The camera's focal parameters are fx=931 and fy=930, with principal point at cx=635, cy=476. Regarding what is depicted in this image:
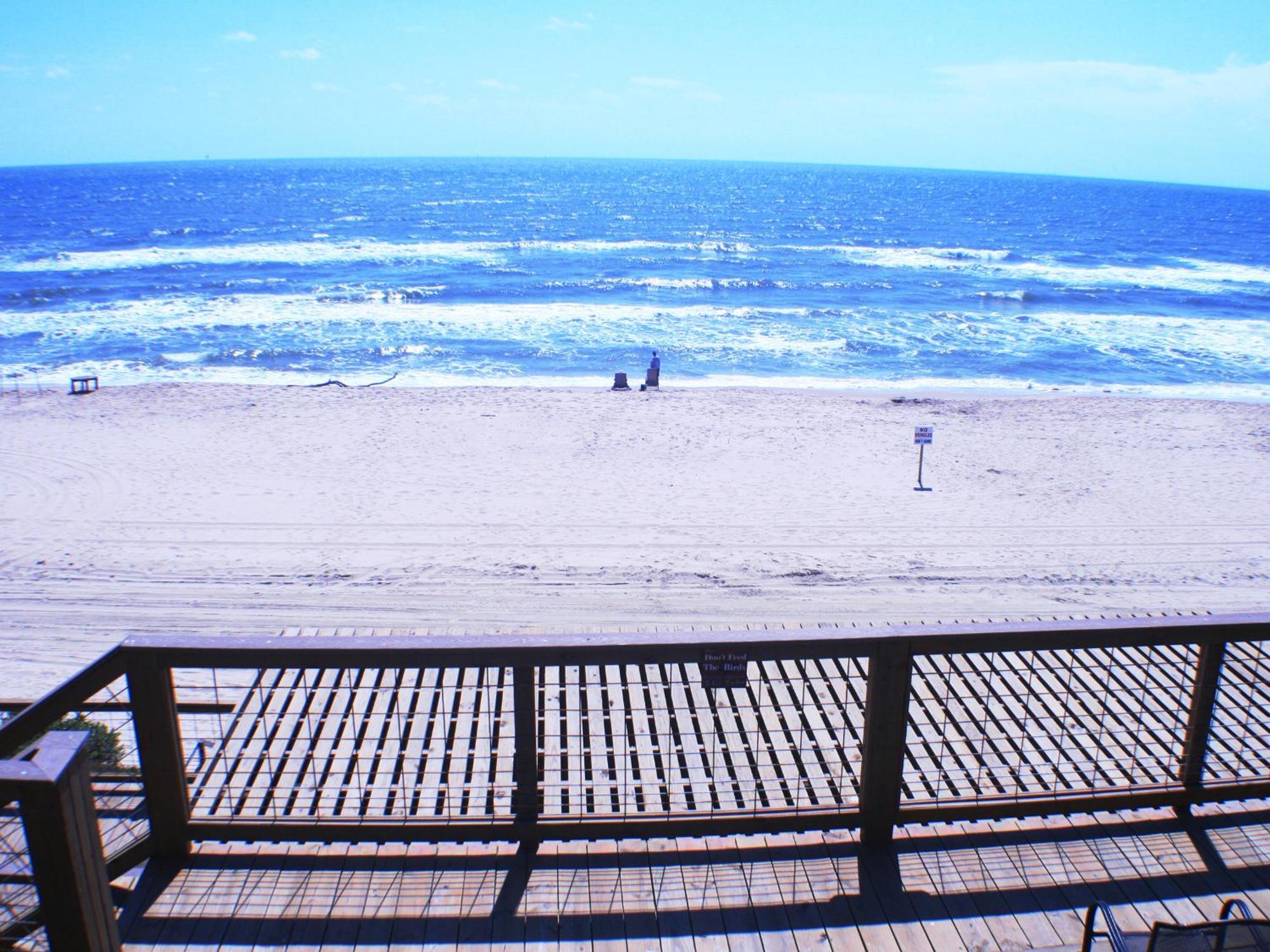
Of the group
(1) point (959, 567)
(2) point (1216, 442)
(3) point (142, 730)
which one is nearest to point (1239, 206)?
(2) point (1216, 442)

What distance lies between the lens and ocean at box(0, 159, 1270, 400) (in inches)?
1150

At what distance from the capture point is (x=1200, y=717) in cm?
392

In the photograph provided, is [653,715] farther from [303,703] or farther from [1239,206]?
[1239,206]

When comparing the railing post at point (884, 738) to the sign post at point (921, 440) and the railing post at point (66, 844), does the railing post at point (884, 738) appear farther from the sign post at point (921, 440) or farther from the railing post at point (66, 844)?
the sign post at point (921, 440)

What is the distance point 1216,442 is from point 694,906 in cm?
2000

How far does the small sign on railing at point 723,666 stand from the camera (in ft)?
11.0

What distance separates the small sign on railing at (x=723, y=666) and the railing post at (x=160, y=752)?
1891mm

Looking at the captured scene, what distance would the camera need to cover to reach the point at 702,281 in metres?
47.8

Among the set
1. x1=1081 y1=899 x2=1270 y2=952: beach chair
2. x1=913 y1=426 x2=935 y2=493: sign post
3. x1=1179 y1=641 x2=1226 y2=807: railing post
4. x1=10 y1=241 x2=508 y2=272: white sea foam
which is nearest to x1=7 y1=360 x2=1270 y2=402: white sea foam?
x1=913 y1=426 x2=935 y2=493: sign post

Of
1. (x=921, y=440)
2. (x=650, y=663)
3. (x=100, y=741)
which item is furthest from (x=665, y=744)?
(x=921, y=440)

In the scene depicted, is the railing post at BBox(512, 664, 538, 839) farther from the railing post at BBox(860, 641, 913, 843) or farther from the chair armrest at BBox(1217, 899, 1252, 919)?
the chair armrest at BBox(1217, 899, 1252, 919)

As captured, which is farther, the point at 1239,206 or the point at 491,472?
the point at 1239,206

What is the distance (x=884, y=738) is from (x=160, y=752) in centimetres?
274

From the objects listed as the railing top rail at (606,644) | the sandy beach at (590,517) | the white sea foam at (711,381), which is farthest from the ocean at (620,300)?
the railing top rail at (606,644)
